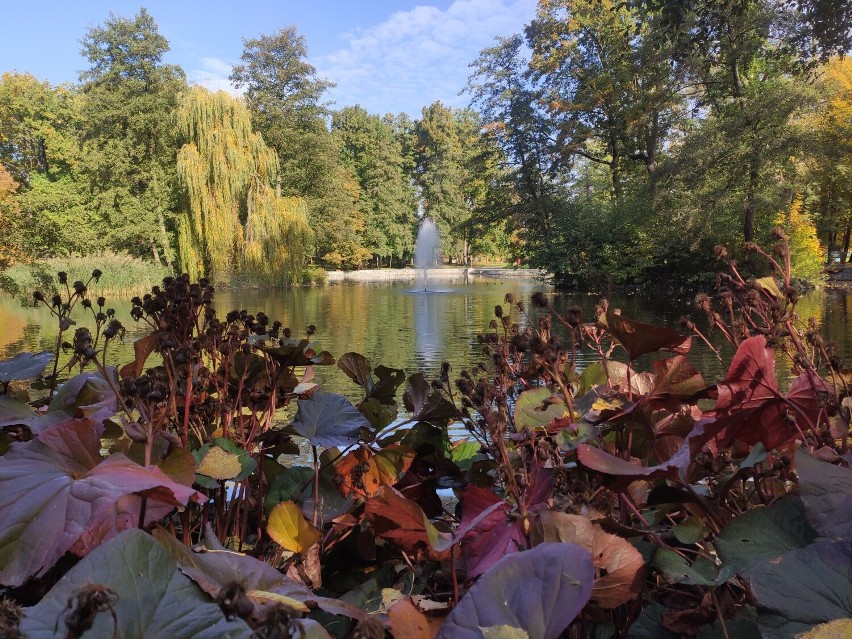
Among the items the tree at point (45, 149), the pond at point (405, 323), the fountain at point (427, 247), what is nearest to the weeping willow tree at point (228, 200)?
the pond at point (405, 323)

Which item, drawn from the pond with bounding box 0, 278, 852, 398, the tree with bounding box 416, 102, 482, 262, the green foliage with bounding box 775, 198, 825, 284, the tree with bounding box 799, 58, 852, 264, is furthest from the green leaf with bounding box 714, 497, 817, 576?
the tree with bounding box 416, 102, 482, 262

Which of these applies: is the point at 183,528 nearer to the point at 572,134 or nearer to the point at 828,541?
the point at 828,541

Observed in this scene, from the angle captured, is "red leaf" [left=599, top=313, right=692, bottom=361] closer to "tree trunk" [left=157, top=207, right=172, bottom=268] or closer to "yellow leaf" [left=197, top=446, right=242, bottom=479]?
"yellow leaf" [left=197, top=446, right=242, bottom=479]

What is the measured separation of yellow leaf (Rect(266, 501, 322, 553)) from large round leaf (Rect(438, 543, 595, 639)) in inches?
14.1

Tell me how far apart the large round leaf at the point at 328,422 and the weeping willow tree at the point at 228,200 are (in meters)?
17.2

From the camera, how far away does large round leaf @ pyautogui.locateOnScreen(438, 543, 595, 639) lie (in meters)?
0.39

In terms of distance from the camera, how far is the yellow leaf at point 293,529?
72cm

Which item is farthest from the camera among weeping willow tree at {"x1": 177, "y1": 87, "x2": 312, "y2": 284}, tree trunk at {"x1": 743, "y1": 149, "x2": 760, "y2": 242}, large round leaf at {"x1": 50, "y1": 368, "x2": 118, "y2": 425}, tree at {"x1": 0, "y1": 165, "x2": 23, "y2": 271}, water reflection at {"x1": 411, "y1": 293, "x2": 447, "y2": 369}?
tree at {"x1": 0, "y1": 165, "x2": 23, "y2": 271}

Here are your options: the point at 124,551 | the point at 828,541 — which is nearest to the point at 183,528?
the point at 124,551

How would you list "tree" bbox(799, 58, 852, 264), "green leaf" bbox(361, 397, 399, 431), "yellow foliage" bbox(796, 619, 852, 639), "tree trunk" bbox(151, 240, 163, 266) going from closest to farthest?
"yellow foliage" bbox(796, 619, 852, 639), "green leaf" bbox(361, 397, 399, 431), "tree" bbox(799, 58, 852, 264), "tree trunk" bbox(151, 240, 163, 266)

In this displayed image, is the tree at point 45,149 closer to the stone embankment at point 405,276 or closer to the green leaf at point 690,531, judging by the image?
the stone embankment at point 405,276

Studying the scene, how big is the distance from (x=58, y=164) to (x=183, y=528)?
39447mm

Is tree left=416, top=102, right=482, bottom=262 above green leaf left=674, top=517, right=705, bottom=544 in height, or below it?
above

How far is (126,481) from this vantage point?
19.8 inches
